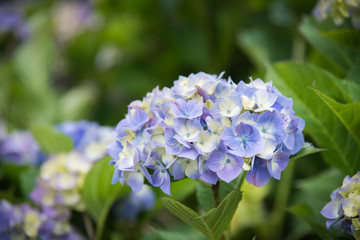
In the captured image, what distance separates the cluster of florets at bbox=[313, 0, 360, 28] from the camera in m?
0.80

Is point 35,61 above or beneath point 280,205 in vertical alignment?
above

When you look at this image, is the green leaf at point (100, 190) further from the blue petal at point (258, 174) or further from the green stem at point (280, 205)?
the green stem at point (280, 205)

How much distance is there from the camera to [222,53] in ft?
5.32

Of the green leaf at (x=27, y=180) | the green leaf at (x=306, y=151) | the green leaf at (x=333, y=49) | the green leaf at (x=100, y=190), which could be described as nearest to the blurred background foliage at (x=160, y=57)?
the green leaf at (x=333, y=49)

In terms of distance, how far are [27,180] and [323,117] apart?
757 mm

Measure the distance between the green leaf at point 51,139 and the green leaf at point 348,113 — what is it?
26.3 inches

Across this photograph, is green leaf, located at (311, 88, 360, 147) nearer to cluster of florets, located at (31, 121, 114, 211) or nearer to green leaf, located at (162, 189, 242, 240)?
green leaf, located at (162, 189, 242, 240)

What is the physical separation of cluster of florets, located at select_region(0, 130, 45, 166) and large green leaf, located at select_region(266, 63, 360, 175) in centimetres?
77

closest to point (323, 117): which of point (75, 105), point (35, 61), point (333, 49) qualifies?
point (333, 49)

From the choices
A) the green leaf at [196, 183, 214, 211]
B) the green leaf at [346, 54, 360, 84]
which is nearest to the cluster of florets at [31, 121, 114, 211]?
the green leaf at [196, 183, 214, 211]

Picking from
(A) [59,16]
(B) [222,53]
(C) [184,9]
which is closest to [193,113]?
(B) [222,53]

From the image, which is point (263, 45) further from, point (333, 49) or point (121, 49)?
point (121, 49)

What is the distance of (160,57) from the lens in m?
1.95

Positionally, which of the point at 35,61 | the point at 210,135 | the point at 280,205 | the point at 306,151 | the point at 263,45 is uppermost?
the point at 35,61
